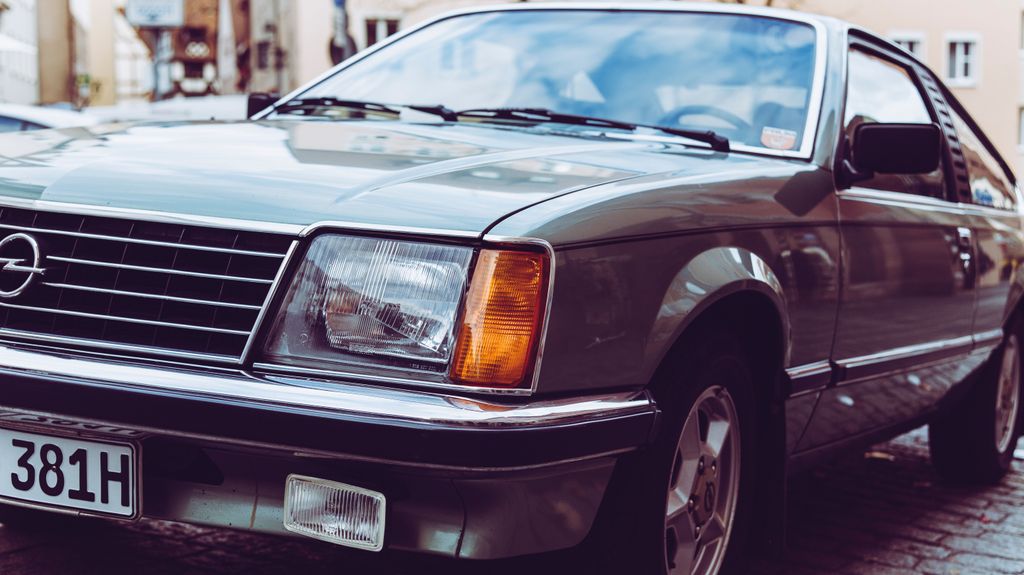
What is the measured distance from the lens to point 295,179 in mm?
2781

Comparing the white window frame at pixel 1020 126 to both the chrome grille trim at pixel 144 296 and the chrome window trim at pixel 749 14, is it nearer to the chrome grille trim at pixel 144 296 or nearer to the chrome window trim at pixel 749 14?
the chrome window trim at pixel 749 14

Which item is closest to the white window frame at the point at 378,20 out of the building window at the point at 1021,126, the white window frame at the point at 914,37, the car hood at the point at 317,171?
the white window frame at the point at 914,37

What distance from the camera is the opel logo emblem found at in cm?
273

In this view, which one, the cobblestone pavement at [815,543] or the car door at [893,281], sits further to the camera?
the car door at [893,281]

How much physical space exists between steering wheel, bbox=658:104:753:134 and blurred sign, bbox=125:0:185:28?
15.1 m

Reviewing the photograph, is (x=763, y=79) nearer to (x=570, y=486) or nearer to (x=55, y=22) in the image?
(x=570, y=486)

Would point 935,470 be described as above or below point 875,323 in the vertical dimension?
below

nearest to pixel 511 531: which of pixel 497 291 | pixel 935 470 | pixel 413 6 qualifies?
pixel 497 291

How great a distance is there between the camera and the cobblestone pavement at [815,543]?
146 inches

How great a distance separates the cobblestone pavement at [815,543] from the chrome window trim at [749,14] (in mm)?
1195

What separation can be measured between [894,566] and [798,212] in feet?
4.08

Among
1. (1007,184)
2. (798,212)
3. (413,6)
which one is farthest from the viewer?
(413,6)

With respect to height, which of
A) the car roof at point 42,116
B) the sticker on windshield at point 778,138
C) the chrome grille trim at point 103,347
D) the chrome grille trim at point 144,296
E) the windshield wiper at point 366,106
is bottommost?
the chrome grille trim at point 103,347

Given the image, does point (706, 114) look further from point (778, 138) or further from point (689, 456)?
point (689, 456)
